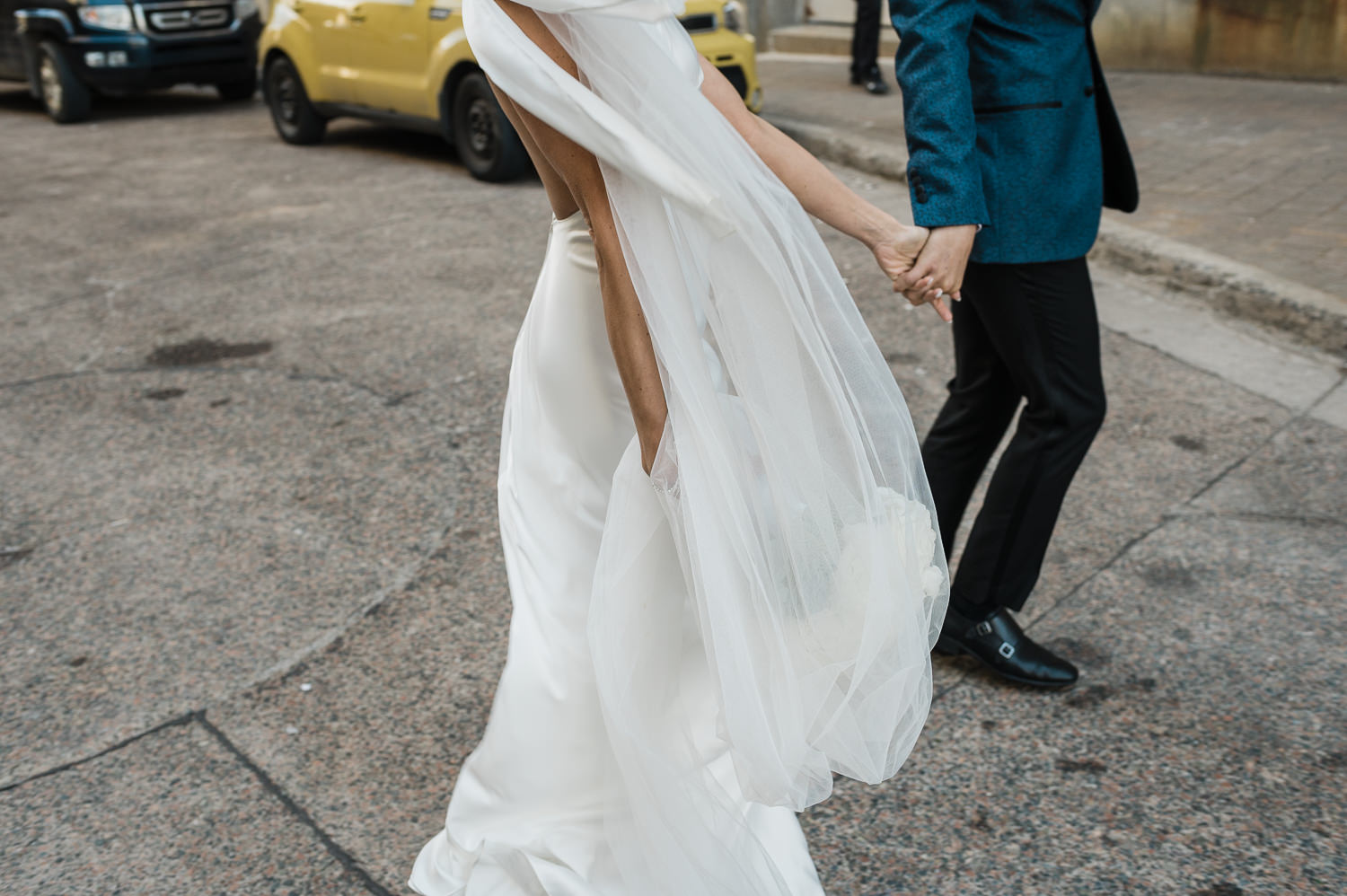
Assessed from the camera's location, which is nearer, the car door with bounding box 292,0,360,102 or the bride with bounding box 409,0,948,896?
the bride with bounding box 409,0,948,896

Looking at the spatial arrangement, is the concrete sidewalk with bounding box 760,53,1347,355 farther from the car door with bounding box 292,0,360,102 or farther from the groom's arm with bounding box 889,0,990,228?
the car door with bounding box 292,0,360,102

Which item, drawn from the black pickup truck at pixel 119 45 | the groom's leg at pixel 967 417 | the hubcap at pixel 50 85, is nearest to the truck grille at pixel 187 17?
the black pickup truck at pixel 119 45

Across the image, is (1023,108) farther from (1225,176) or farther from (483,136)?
(483,136)

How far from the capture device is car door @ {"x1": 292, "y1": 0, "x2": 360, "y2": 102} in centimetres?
935

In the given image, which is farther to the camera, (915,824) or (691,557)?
(915,824)

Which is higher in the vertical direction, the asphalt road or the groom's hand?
the groom's hand

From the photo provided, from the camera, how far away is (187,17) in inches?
478

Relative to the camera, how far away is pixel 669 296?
183 centimetres

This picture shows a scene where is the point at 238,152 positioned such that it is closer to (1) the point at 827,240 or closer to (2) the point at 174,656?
(1) the point at 827,240

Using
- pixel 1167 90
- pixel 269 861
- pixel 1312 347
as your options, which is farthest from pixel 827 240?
pixel 269 861

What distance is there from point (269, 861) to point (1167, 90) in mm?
9203

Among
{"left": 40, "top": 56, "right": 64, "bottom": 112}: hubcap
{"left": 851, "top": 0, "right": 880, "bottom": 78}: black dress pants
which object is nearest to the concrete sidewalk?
{"left": 851, "top": 0, "right": 880, "bottom": 78}: black dress pants

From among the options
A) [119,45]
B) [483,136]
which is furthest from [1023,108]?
[119,45]

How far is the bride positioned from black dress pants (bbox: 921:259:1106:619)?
2.15 ft
